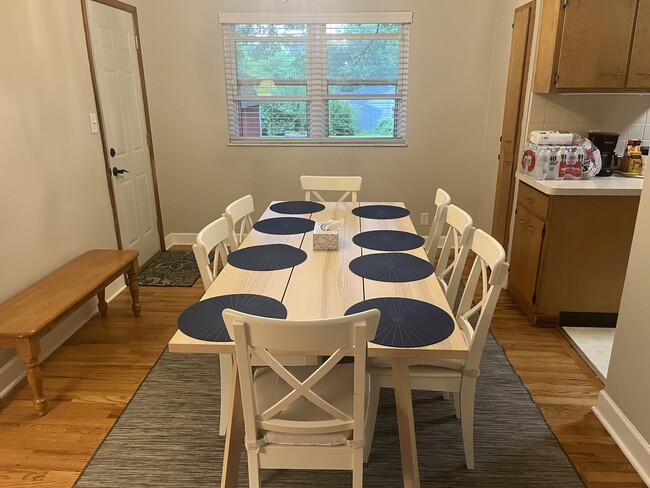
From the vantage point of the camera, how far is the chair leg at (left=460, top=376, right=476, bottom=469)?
73.0 inches

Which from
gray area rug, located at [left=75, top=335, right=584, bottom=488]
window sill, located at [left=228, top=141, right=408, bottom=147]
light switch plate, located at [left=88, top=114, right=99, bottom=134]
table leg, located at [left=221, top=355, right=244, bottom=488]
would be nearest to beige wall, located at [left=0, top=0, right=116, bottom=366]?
light switch plate, located at [left=88, top=114, right=99, bottom=134]

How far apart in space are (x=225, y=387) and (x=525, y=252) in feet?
7.09

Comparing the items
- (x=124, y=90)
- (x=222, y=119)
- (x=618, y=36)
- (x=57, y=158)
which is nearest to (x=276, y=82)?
(x=222, y=119)

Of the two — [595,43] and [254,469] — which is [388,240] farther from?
[595,43]

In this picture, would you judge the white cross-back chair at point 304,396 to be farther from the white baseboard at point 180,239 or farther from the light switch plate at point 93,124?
the white baseboard at point 180,239

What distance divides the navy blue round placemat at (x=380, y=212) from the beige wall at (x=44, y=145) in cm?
182

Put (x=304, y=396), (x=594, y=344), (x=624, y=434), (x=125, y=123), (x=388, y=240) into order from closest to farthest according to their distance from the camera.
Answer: (x=304, y=396), (x=624, y=434), (x=388, y=240), (x=594, y=344), (x=125, y=123)

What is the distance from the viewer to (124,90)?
12.4 feet

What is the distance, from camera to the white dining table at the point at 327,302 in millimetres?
1448

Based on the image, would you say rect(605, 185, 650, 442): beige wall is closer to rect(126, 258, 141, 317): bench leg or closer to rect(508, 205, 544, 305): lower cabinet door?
rect(508, 205, 544, 305): lower cabinet door

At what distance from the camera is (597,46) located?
2.87 meters

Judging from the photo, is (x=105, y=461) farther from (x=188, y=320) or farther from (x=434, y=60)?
(x=434, y=60)

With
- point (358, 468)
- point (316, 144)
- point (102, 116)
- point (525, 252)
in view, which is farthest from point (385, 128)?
point (358, 468)

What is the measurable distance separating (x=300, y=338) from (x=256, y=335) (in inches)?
4.7
